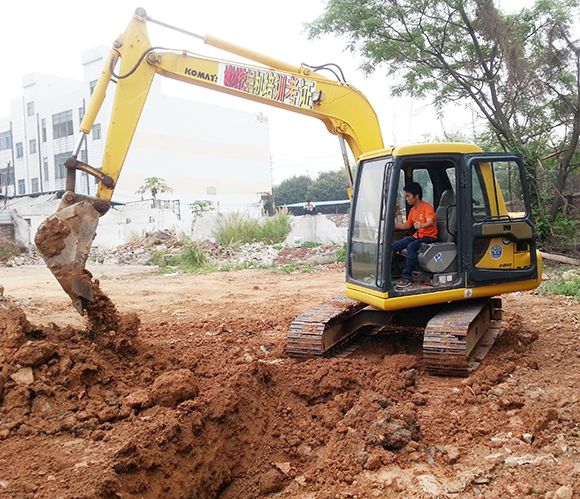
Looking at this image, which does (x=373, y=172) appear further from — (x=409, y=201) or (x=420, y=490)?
(x=420, y=490)

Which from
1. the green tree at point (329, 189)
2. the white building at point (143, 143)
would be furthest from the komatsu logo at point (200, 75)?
the green tree at point (329, 189)

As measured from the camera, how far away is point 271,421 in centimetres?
418

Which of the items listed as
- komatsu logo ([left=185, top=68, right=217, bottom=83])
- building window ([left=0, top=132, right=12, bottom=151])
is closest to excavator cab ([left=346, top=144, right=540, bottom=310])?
komatsu logo ([left=185, top=68, right=217, bottom=83])

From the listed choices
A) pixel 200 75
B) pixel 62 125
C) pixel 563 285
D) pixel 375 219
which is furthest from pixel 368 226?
pixel 62 125

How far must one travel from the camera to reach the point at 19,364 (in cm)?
397

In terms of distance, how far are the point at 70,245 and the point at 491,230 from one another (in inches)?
162

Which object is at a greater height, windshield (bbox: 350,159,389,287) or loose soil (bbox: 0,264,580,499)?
windshield (bbox: 350,159,389,287)

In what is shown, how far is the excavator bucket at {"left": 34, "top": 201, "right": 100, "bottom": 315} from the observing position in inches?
189

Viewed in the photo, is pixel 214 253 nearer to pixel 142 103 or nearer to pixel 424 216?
pixel 142 103

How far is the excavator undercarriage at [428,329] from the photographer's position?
16.2 feet

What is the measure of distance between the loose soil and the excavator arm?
72cm

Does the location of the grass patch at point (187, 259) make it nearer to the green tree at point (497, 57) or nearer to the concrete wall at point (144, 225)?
the concrete wall at point (144, 225)

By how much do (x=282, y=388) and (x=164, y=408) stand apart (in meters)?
1.21

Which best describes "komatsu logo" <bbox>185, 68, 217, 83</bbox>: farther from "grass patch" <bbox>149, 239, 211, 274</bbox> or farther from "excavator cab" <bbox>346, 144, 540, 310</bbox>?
"grass patch" <bbox>149, 239, 211, 274</bbox>
